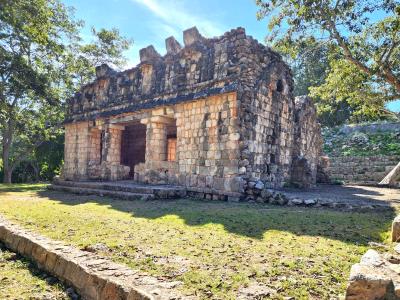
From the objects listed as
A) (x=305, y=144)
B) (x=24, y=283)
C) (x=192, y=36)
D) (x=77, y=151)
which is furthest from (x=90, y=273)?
(x=77, y=151)

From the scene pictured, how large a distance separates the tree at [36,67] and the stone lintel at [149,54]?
3.16 metres

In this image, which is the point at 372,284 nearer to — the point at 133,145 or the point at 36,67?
the point at 133,145

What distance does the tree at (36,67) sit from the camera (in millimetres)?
9570

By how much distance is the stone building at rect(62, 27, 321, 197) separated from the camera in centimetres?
909

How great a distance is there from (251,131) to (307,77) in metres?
26.0

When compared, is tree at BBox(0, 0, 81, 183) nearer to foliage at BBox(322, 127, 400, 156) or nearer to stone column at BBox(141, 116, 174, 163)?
stone column at BBox(141, 116, 174, 163)

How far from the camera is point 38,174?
26844 mm

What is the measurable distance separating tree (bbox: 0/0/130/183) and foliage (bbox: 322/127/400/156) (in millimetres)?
16115

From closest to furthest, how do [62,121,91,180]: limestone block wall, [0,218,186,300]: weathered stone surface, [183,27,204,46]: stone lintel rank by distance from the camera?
[0,218,186,300]: weathered stone surface < [183,27,204,46]: stone lintel < [62,121,91,180]: limestone block wall

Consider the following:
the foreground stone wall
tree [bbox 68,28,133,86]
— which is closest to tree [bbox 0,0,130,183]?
tree [bbox 68,28,133,86]

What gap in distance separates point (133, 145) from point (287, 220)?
12508 millimetres

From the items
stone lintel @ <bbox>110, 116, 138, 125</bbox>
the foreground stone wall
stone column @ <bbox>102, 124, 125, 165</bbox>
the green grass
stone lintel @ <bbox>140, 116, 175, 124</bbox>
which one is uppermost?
stone lintel @ <bbox>110, 116, 138, 125</bbox>

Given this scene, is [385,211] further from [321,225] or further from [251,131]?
[251,131]

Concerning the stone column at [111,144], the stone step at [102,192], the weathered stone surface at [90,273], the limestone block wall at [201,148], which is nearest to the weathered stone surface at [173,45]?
the limestone block wall at [201,148]
